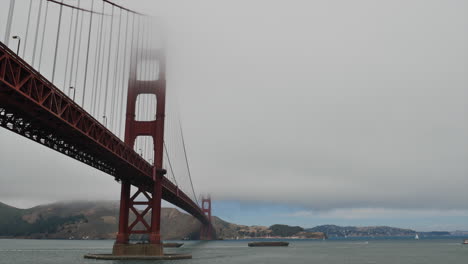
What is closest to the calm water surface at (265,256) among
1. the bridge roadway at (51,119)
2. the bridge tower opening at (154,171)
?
the bridge tower opening at (154,171)

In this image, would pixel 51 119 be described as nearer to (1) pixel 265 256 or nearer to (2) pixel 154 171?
(2) pixel 154 171

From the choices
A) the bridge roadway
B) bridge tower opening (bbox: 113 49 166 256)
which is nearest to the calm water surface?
bridge tower opening (bbox: 113 49 166 256)

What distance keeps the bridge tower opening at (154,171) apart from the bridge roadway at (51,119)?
652 centimetres

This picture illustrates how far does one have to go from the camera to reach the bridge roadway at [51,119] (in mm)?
18453

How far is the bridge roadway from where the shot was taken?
60.5ft

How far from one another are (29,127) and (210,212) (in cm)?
14806

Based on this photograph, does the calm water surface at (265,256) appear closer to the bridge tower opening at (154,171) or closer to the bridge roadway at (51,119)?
the bridge tower opening at (154,171)

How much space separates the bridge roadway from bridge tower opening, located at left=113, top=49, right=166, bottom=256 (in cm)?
652

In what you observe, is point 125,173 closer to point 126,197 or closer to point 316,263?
point 126,197

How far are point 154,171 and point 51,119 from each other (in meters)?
20.9

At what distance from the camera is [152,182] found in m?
45.5

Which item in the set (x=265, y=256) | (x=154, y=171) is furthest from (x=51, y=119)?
(x=265, y=256)

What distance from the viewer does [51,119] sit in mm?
23125

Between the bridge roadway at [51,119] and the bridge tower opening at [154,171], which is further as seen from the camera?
the bridge tower opening at [154,171]
